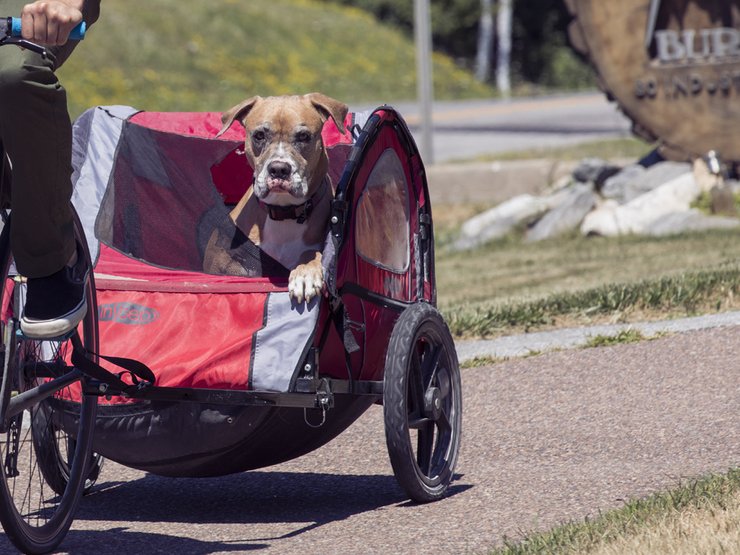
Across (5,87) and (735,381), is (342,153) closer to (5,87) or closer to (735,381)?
(735,381)

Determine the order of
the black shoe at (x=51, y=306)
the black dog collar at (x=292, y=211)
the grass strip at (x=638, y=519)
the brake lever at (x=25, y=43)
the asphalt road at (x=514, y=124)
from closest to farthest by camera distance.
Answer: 1. the brake lever at (x=25, y=43)
2. the black shoe at (x=51, y=306)
3. the grass strip at (x=638, y=519)
4. the black dog collar at (x=292, y=211)
5. the asphalt road at (x=514, y=124)

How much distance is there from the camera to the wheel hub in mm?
5152

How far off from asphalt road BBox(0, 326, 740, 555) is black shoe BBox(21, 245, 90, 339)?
85cm

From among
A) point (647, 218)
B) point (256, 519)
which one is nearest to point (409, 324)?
point (256, 519)

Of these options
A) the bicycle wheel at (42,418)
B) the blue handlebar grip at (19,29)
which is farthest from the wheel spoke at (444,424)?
the blue handlebar grip at (19,29)

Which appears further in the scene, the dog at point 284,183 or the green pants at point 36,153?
the dog at point 284,183

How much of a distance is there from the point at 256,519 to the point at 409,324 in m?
0.84

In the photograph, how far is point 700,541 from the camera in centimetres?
408

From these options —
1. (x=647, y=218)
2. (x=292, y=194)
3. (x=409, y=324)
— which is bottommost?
(x=647, y=218)

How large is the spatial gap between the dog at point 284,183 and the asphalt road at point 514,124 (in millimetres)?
12188

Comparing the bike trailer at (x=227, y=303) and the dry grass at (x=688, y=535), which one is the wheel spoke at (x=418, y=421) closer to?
the bike trailer at (x=227, y=303)

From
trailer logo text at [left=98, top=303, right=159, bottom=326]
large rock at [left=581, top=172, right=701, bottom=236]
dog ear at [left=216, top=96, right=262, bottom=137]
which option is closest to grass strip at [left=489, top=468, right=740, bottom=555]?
trailer logo text at [left=98, top=303, right=159, bottom=326]

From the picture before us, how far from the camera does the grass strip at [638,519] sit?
13.4 ft

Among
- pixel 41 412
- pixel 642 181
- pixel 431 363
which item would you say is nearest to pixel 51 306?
pixel 41 412
